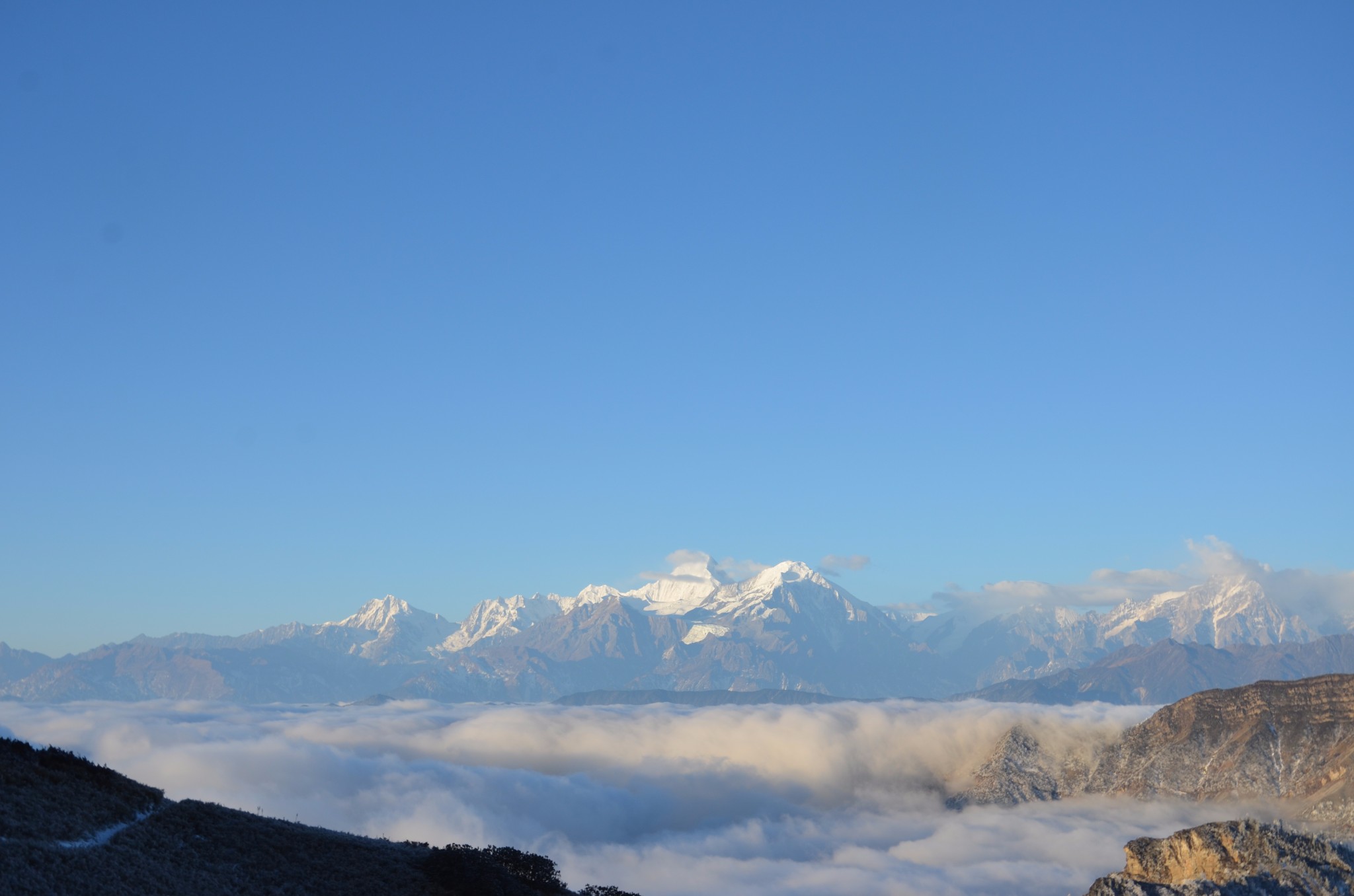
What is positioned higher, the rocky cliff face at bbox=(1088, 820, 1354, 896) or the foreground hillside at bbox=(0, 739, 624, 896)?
the foreground hillside at bbox=(0, 739, 624, 896)

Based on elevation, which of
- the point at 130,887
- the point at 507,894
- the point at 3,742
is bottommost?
the point at 507,894

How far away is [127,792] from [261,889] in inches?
815

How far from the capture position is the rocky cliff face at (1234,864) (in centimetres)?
11812

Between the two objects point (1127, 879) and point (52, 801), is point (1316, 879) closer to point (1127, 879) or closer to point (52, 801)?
point (1127, 879)

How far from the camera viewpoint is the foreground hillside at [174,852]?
68.6 metres

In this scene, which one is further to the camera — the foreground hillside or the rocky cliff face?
the rocky cliff face

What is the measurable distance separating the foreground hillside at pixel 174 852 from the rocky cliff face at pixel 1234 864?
243ft

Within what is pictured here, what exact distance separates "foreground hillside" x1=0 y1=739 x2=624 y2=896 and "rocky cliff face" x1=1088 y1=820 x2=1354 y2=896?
74.0 m

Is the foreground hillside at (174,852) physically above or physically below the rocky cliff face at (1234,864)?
above

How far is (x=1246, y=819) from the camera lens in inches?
5492

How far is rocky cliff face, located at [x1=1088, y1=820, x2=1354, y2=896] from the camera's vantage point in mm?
118125

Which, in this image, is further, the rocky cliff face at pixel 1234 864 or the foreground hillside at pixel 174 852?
the rocky cliff face at pixel 1234 864

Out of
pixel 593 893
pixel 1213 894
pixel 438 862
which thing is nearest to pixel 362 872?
pixel 438 862

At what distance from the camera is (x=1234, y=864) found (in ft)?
418
